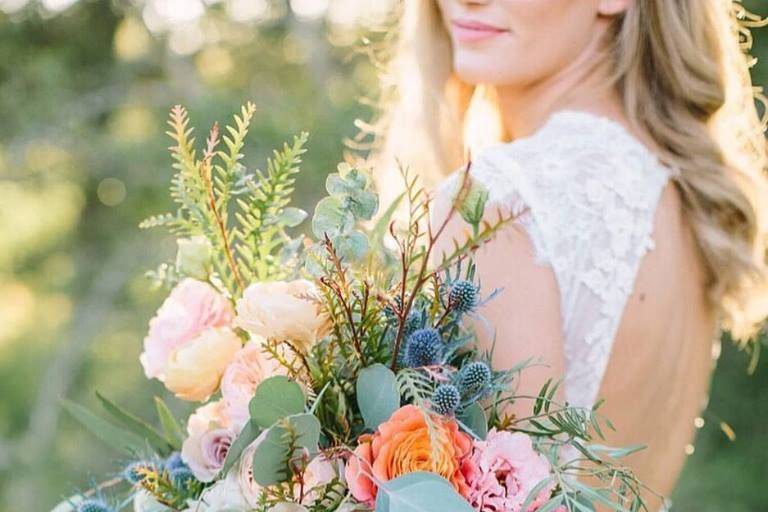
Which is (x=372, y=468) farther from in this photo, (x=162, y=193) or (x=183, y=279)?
(x=162, y=193)

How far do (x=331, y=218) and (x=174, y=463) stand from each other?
15.5 inches

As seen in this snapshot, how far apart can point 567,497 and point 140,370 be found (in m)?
5.92

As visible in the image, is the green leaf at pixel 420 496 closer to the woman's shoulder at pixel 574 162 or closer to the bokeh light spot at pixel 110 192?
the woman's shoulder at pixel 574 162

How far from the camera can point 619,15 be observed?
1.92 m

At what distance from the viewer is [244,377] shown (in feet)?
4.50

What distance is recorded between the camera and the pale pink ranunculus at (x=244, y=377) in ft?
4.39

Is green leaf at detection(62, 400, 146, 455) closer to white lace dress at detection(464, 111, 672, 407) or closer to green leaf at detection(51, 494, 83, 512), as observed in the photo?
green leaf at detection(51, 494, 83, 512)

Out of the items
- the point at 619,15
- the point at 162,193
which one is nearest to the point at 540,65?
the point at 619,15

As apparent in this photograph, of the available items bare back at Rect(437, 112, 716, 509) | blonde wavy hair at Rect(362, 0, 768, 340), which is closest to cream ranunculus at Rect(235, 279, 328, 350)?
bare back at Rect(437, 112, 716, 509)

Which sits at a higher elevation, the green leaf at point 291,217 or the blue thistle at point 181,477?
the green leaf at point 291,217

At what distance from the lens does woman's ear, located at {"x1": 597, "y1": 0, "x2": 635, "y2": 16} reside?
189cm

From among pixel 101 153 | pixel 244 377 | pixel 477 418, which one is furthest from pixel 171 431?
pixel 101 153

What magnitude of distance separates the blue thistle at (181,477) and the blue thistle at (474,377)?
0.35 metres

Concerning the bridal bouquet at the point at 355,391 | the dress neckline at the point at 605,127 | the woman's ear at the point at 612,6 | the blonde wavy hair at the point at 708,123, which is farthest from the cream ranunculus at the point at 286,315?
the woman's ear at the point at 612,6
